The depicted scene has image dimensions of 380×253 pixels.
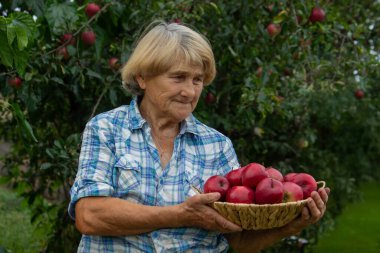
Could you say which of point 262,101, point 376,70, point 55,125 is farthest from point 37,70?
point 376,70

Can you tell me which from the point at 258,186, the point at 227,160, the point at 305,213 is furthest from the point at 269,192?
the point at 227,160

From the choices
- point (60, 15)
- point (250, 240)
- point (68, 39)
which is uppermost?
point (60, 15)

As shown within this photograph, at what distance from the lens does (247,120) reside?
178 inches

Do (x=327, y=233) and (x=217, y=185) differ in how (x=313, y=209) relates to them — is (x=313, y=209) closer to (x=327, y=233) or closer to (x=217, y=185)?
(x=217, y=185)

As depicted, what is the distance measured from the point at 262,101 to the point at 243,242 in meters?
1.60

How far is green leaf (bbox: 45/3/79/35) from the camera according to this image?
3656mm

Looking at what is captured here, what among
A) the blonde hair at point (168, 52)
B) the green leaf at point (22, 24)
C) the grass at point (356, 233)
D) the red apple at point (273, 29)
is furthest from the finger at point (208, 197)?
the grass at point (356, 233)

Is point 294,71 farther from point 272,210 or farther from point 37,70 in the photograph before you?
point 272,210

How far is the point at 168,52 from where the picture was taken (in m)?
2.56

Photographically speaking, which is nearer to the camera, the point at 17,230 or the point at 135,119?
the point at 135,119

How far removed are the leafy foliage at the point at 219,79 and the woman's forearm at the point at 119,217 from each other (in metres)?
0.77

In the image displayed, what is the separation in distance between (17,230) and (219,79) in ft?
11.3

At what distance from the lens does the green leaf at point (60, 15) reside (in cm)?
366

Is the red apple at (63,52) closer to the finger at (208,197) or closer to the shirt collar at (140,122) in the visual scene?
the shirt collar at (140,122)
